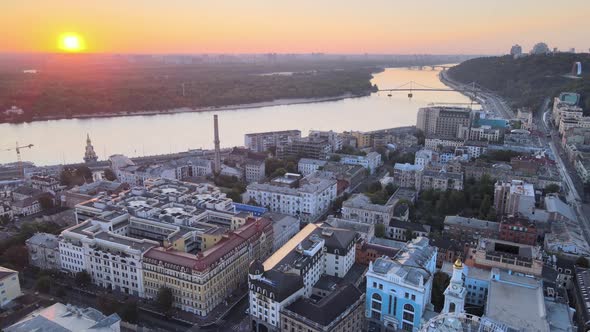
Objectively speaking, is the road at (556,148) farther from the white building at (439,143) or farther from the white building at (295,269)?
the white building at (295,269)

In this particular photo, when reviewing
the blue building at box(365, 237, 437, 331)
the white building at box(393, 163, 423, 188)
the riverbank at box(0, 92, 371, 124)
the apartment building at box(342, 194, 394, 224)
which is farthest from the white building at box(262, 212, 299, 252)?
the riverbank at box(0, 92, 371, 124)

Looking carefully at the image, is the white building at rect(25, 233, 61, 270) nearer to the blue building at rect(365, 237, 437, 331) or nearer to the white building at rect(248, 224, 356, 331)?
the white building at rect(248, 224, 356, 331)

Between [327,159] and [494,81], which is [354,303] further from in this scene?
[494,81]

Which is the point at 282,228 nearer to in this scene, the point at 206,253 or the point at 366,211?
the point at 366,211

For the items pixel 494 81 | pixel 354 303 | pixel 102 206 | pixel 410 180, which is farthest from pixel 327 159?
pixel 494 81

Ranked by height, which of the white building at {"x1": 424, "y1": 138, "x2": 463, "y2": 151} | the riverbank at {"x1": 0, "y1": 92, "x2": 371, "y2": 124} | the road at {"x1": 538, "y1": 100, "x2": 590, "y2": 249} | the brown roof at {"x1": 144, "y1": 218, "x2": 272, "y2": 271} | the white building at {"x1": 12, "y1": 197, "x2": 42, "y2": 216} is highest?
the riverbank at {"x1": 0, "y1": 92, "x2": 371, "y2": 124}

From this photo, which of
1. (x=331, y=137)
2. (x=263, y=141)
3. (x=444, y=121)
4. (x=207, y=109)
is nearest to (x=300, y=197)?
(x=331, y=137)
